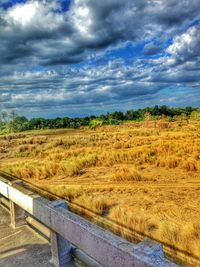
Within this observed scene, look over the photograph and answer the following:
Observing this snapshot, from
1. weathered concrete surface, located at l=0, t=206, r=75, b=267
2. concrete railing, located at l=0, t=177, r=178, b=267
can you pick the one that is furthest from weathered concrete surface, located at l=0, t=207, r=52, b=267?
concrete railing, located at l=0, t=177, r=178, b=267

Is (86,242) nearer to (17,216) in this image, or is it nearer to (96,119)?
(17,216)

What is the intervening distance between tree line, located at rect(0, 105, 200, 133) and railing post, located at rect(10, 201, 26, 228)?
2325 inches

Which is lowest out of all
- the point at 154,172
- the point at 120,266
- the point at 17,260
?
the point at 154,172

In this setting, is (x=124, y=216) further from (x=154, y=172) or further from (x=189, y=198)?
(x=154, y=172)

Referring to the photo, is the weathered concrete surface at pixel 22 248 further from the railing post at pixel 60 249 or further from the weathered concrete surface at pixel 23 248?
the railing post at pixel 60 249

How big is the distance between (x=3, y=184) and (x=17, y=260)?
1.62 meters

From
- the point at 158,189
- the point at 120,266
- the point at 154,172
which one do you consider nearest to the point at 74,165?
the point at 154,172

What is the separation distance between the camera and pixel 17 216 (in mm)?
4574

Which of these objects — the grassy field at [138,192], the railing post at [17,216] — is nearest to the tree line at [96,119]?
the grassy field at [138,192]

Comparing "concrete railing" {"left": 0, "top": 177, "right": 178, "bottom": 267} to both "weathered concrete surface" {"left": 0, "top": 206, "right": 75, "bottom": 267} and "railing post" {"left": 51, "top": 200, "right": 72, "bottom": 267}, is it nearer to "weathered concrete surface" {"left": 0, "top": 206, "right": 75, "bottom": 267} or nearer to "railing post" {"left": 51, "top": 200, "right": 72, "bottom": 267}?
"railing post" {"left": 51, "top": 200, "right": 72, "bottom": 267}

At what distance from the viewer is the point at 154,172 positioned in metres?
15.2

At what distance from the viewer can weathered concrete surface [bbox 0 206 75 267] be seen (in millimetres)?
3473

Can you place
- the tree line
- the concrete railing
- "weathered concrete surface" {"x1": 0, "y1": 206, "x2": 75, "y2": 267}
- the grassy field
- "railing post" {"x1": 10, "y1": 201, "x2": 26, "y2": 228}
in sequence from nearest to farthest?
1. the concrete railing
2. "weathered concrete surface" {"x1": 0, "y1": 206, "x2": 75, "y2": 267}
3. "railing post" {"x1": 10, "y1": 201, "x2": 26, "y2": 228}
4. the grassy field
5. the tree line

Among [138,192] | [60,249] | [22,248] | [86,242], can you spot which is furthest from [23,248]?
[138,192]
